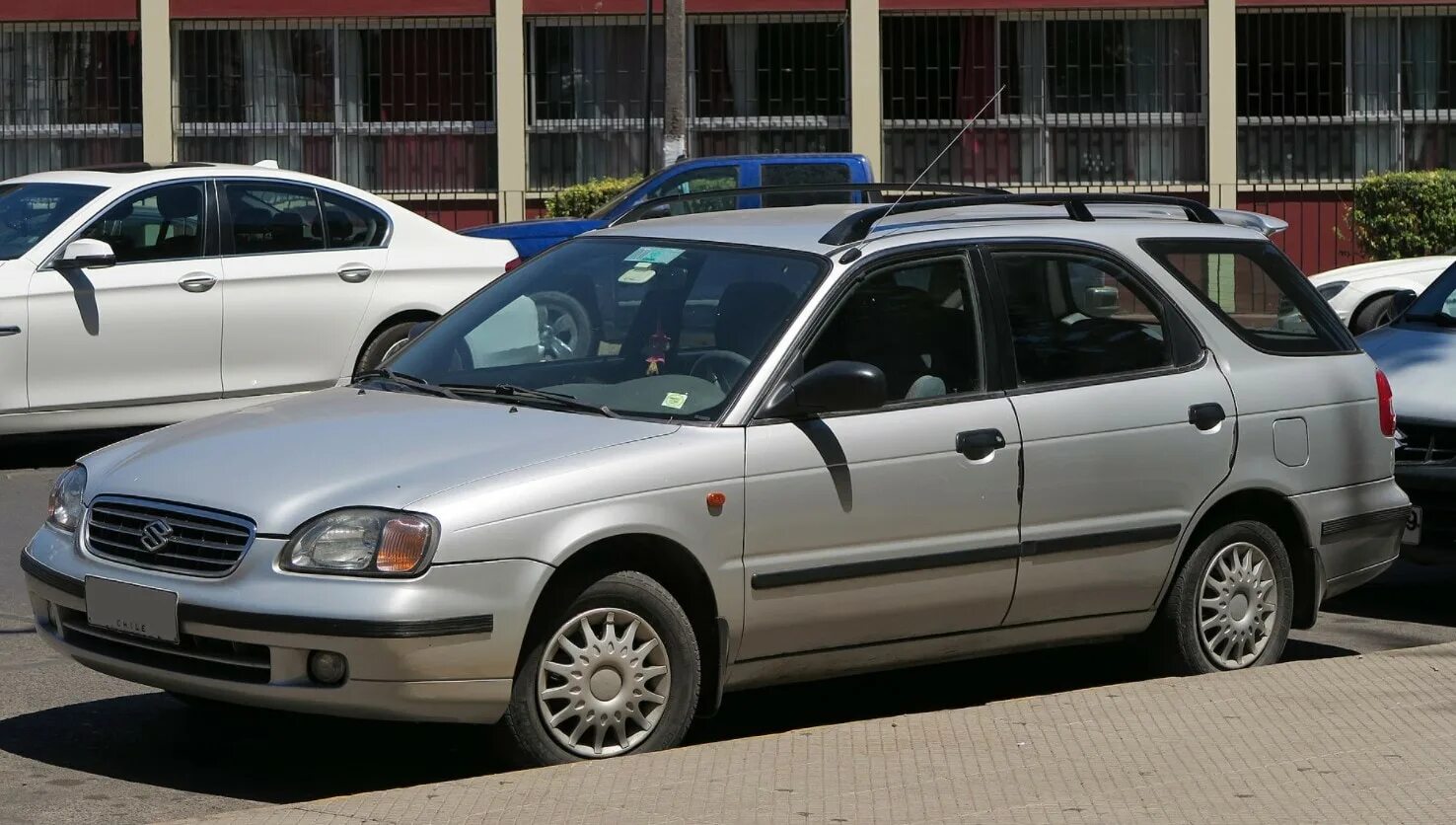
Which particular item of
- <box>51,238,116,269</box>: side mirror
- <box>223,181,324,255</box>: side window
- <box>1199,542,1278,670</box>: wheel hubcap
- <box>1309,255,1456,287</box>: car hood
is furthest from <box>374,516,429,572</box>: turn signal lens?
<box>1309,255,1456,287</box>: car hood

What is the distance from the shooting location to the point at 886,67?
24.0 metres

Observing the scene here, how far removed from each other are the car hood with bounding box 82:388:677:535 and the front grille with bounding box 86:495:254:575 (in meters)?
0.04

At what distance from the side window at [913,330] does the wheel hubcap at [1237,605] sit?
46.0 inches

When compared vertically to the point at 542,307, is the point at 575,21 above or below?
above

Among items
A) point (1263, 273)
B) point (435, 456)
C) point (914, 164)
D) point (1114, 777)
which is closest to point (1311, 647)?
point (1263, 273)

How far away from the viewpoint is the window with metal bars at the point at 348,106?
78.1 ft

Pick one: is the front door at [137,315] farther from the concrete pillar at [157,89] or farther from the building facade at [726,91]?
the concrete pillar at [157,89]

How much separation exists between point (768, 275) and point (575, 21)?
18.0m

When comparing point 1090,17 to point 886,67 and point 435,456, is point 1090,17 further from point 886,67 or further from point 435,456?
point 435,456

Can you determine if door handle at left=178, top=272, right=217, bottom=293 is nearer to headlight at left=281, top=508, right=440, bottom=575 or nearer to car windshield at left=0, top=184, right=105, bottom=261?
car windshield at left=0, top=184, right=105, bottom=261

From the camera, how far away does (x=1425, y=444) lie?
842 centimetres

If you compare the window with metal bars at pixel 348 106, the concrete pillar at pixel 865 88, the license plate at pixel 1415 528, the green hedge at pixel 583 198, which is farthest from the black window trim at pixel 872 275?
the window with metal bars at pixel 348 106

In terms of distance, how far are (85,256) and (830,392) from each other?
6.46 metres

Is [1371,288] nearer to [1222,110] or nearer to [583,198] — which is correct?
[1222,110]
